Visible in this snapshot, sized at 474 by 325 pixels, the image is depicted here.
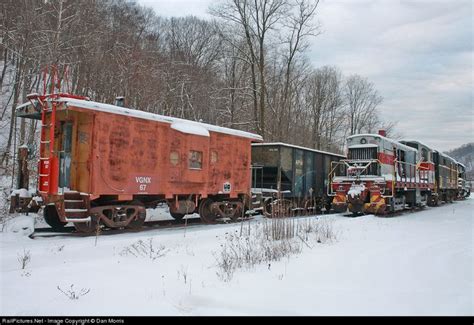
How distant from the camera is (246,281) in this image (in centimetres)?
532

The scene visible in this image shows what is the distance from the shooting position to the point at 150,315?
13.7ft

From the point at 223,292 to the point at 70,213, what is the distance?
6429 millimetres

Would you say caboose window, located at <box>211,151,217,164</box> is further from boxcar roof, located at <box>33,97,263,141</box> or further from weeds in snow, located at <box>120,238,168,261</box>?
weeds in snow, located at <box>120,238,168,261</box>

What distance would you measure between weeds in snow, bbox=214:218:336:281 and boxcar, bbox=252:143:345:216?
6340mm

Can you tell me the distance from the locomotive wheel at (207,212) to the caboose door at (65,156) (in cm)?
468

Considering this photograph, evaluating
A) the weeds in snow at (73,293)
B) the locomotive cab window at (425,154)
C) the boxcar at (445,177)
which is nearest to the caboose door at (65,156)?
the weeds in snow at (73,293)

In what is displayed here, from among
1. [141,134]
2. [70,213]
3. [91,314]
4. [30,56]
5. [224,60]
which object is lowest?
[91,314]

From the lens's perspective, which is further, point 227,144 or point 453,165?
point 453,165

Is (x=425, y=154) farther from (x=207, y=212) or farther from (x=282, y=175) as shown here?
(x=207, y=212)

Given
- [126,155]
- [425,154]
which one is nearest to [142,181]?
[126,155]

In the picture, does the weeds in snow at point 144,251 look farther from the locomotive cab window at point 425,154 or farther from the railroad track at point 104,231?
the locomotive cab window at point 425,154

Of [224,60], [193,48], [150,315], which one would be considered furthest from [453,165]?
[150,315]

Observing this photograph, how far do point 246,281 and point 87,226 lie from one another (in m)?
6.40

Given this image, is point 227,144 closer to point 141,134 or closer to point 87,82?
point 141,134
